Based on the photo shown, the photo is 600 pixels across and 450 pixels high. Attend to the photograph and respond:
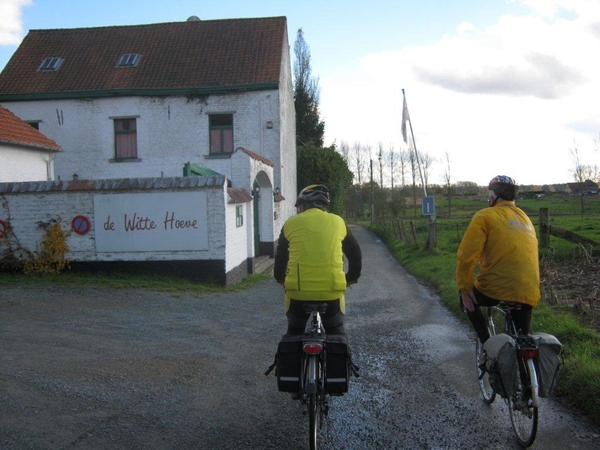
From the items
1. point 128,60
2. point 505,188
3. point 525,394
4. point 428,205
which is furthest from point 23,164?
point 525,394

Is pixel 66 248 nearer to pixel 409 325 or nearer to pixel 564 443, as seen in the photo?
pixel 409 325

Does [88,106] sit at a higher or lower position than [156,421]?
higher

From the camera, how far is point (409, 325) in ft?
30.3

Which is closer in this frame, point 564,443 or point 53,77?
point 564,443

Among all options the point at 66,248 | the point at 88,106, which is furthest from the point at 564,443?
the point at 88,106

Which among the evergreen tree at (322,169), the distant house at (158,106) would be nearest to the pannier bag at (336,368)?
the distant house at (158,106)

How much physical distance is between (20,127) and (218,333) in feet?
33.8

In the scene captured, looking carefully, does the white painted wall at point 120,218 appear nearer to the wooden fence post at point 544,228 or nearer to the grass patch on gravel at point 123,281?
the grass patch on gravel at point 123,281

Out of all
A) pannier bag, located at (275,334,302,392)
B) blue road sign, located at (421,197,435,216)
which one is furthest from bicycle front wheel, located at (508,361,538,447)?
blue road sign, located at (421,197,435,216)

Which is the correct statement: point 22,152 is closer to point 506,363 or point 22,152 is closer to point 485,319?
point 485,319

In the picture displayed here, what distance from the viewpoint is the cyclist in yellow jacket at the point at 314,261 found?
4.46 meters

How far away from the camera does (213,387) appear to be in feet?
18.9

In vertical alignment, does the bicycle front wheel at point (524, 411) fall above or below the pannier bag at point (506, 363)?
below

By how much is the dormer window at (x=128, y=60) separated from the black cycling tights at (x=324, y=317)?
2086 centimetres
